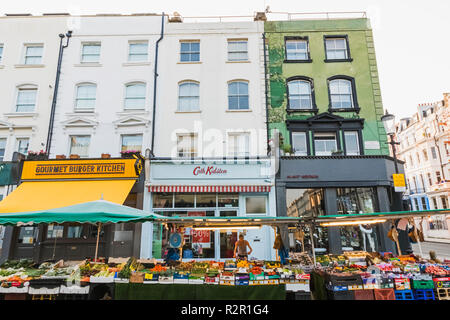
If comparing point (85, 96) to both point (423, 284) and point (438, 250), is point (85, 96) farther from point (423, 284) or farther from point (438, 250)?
point (438, 250)

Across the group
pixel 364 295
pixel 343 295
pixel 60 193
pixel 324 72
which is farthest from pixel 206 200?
pixel 324 72

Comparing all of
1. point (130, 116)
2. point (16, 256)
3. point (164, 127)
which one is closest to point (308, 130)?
point (164, 127)

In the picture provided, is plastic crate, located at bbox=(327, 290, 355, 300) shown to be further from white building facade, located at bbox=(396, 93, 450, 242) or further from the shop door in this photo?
white building facade, located at bbox=(396, 93, 450, 242)

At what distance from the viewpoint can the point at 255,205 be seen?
48.9 feet

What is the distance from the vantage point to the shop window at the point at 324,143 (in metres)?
15.6

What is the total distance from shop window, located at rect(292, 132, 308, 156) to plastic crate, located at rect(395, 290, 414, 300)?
915cm

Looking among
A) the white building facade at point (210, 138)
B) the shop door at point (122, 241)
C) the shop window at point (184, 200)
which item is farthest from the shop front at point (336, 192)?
the shop door at point (122, 241)

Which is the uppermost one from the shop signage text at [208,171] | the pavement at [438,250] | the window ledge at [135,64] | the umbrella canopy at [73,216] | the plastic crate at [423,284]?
the window ledge at [135,64]

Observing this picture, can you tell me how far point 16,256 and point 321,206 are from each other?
1634 centimetres

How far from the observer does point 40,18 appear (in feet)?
57.1

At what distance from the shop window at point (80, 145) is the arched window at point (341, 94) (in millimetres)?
14632

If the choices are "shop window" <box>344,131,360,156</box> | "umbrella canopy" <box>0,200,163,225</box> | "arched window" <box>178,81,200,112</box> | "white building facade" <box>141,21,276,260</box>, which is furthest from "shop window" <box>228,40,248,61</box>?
"umbrella canopy" <box>0,200,163,225</box>

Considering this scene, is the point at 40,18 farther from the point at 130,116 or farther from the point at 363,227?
the point at 363,227

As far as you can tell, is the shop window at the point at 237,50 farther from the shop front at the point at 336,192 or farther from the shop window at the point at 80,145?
the shop window at the point at 80,145
